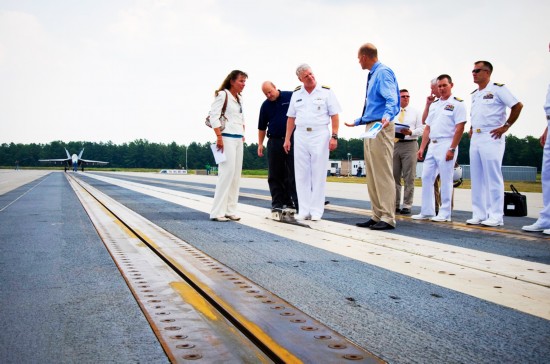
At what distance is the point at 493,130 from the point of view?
552 cm

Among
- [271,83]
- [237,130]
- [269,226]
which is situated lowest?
[269,226]

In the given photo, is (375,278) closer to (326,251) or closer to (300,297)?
(300,297)

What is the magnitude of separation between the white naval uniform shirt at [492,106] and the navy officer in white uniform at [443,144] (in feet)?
1.18

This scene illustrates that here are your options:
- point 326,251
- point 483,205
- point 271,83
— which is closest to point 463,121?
point 483,205

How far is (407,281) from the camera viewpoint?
2.57 meters

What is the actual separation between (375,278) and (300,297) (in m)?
0.59

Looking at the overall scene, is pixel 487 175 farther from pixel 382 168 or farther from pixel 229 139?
pixel 229 139

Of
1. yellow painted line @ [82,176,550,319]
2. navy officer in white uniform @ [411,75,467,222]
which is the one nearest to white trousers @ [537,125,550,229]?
navy officer in white uniform @ [411,75,467,222]

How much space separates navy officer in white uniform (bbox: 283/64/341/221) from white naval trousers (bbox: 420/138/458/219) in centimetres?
136

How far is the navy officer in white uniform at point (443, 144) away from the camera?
604cm

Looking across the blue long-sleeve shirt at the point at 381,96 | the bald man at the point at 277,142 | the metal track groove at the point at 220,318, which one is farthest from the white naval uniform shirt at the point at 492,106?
the metal track groove at the point at 220,318

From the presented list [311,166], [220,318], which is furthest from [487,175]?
[220,318]

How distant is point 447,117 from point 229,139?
9.32ft

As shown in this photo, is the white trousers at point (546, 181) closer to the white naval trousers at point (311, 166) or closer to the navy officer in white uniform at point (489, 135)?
the navy officer in white uniform at point (489, 135)
